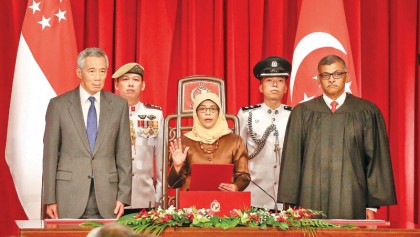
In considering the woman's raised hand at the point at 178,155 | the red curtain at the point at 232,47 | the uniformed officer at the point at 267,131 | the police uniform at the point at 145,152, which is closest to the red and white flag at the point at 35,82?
the red curtain at the point at 232,47

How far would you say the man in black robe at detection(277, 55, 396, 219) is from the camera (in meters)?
4.46

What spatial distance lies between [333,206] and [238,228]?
1.21 meters

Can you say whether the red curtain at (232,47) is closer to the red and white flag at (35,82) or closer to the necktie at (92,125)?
the red and white flag at (35,82)

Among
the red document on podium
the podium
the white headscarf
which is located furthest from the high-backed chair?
the podium

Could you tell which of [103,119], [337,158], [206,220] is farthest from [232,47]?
[206,220]

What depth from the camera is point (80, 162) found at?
4277mm

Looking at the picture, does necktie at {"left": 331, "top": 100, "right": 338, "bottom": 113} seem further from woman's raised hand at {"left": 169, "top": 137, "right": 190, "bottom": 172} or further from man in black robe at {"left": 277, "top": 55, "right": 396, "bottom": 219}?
woman's raised hand at {"left": 169, "top": 137, "right": 190, "bottom": 172}

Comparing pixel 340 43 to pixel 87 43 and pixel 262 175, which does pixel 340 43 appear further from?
pixel 87 43

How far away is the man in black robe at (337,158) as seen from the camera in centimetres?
446

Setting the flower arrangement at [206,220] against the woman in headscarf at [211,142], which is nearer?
the flower arrangement at [206,220]

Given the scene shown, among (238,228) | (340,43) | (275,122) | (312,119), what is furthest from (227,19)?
(238,228)

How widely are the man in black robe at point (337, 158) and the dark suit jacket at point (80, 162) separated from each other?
3.04ft

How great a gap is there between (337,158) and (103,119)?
1.33m

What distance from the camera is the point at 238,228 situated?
3422mm
